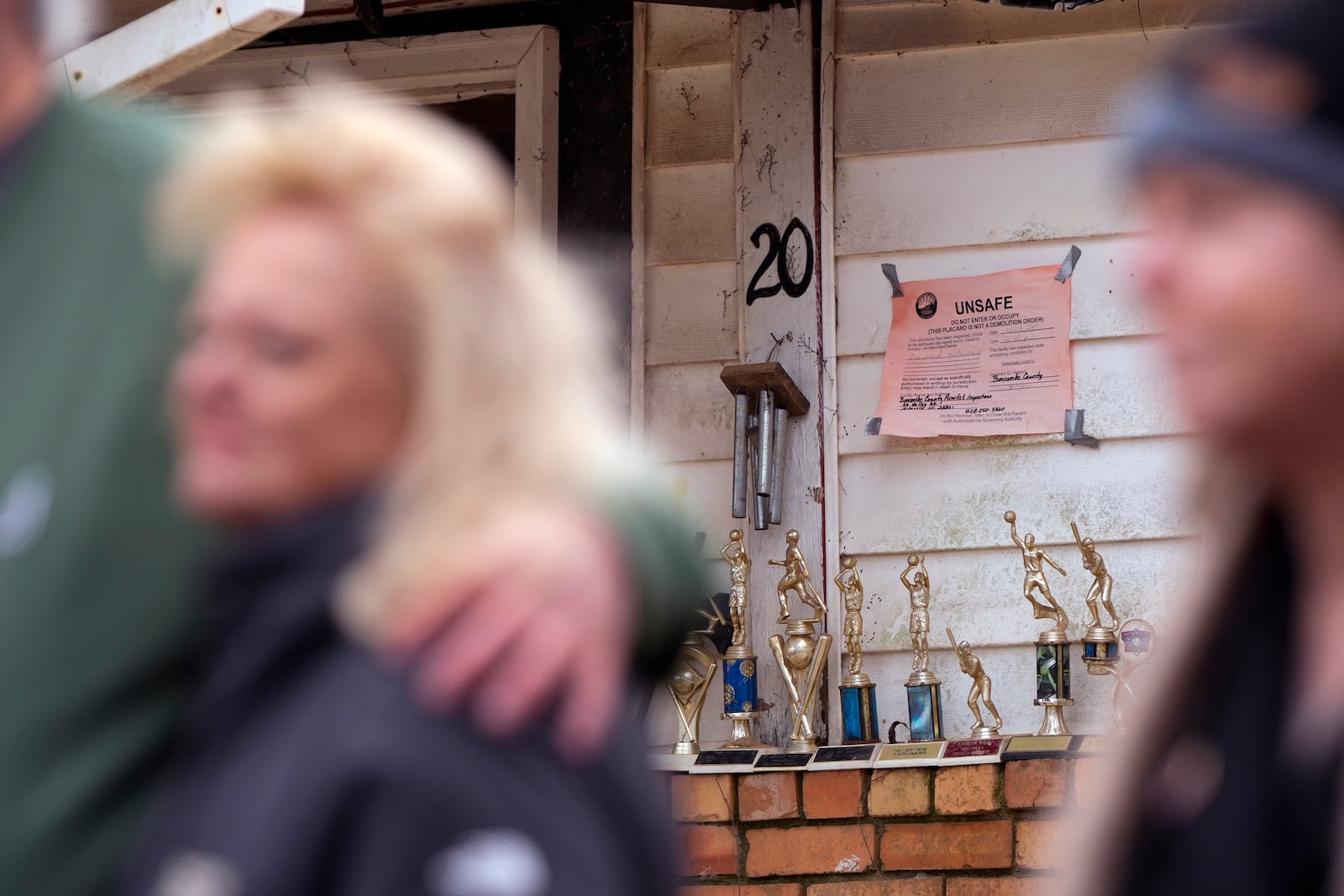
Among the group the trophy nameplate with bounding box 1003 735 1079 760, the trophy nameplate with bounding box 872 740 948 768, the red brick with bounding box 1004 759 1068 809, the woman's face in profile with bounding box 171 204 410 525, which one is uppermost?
the woman's face in profile with bounding box 171 204 410 525

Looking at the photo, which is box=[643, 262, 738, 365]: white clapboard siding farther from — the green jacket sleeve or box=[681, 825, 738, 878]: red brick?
the green jacket sleeve

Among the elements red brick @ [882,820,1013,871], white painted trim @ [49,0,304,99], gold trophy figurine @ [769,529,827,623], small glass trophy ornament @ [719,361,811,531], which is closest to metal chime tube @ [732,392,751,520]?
small glass trophy ornament @ [719,361,811,531]

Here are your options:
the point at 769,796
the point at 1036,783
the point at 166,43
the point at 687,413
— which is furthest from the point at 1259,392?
the point at 687,413

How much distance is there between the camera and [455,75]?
376 centimetres

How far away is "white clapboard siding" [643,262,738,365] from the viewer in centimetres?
353

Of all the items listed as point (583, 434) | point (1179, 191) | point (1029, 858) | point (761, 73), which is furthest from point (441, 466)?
point (761, 73)

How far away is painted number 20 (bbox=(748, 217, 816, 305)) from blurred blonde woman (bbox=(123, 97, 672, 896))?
2.70 metres

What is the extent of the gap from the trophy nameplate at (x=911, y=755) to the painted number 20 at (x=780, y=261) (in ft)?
3.22

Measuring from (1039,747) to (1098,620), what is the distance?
0.37 m

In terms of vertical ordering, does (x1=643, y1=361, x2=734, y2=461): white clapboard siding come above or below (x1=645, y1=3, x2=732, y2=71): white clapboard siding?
below

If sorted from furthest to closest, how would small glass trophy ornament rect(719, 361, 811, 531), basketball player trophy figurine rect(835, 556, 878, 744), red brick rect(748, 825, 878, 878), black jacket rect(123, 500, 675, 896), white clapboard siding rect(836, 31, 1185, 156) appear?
1. white clapboard siding rect(836, 31, 1185, 156)
2. small glass trophy ornament rect(719, 361, 811, 531)
3. basketball player trophy figurine rect(835, 556, 878, 744)
4. red brick rect(748, 825, 878, 878)
5. black jacket rect(123, 500, 675, 896)

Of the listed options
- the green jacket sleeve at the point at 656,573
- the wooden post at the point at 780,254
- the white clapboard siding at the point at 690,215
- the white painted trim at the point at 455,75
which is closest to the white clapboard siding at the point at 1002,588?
the wooden post at the point at 780,254

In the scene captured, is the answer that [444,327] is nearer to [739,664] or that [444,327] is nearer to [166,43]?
[166,43]

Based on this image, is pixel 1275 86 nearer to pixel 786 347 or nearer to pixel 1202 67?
pixel 1202 67
